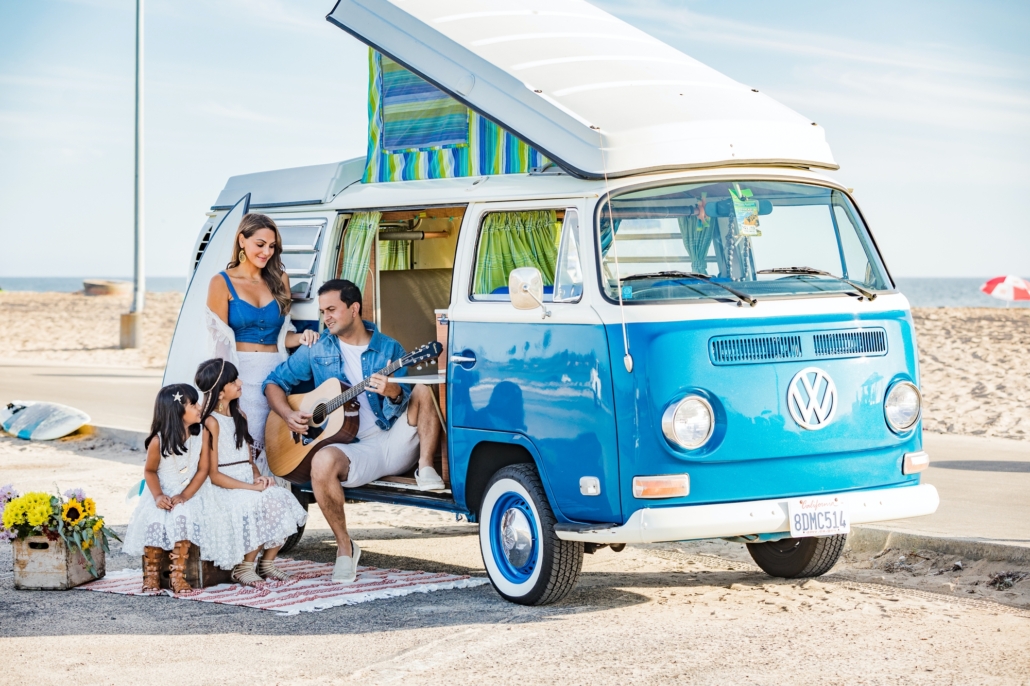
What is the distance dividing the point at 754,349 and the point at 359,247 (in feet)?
9.41

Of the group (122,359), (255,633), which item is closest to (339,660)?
(255,633)

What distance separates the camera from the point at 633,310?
246 inches

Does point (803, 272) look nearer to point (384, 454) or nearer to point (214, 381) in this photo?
point (384, 454)

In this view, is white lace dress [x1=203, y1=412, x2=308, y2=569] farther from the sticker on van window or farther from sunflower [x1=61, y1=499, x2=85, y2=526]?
the sticker on van window

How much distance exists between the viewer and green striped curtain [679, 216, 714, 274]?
22.5 ft

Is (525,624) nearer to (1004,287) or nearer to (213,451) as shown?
(213,451)

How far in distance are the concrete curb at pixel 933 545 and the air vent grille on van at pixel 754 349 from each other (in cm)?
213

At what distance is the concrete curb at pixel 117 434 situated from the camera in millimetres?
13289

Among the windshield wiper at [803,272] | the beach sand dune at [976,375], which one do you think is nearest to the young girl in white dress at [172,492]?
the windshield wiper at [803,272]

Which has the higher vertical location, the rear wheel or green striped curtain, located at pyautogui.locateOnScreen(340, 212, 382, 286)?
green striped curtain, located at pyautogui.locateOnScreen(340, 212, 382, 286)

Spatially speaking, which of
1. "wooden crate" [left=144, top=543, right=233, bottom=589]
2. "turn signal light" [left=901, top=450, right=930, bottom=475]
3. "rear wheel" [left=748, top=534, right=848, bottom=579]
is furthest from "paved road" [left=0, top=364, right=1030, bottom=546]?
"wooden crate" [left=144, top=543, right=233, bottom=589]

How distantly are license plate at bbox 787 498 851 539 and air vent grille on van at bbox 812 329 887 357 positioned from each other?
0.75m

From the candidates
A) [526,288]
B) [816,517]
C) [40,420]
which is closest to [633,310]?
[526,288]

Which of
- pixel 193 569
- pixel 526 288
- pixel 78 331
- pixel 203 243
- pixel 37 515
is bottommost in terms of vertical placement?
pixel 193 569
